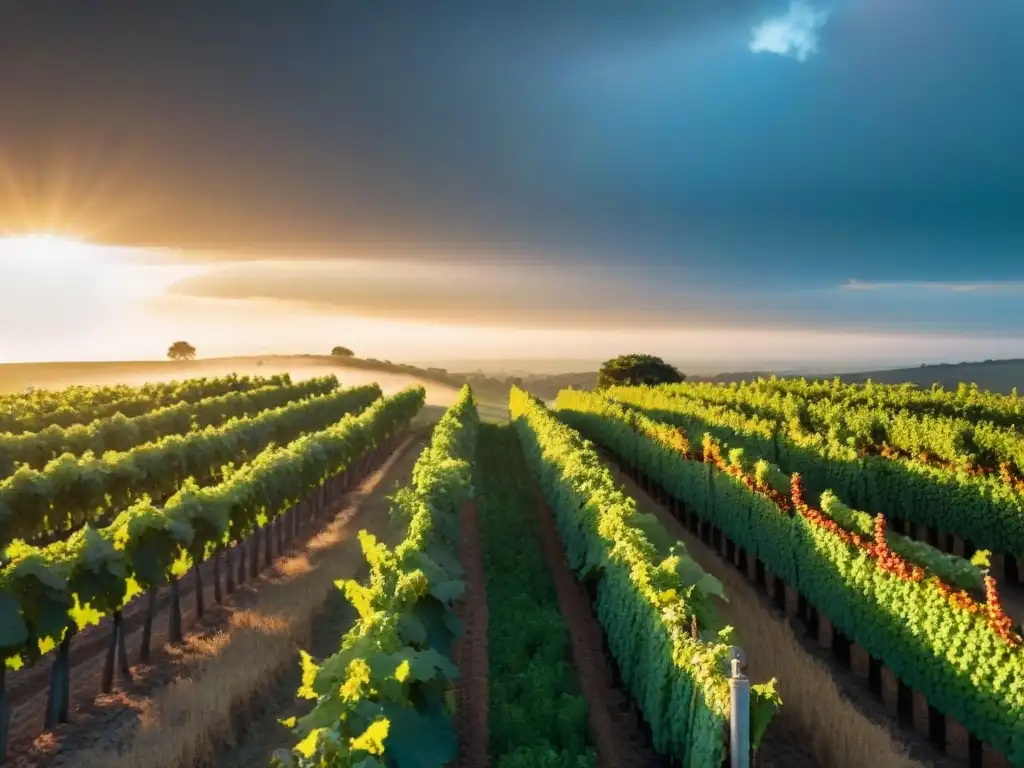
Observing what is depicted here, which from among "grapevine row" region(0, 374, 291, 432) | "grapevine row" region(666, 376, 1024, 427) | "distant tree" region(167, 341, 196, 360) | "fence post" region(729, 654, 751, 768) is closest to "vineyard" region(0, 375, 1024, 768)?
"fence post" region(729, 654, 751, 768)

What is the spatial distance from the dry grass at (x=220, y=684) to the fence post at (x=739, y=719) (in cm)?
790

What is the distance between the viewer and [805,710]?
14.6 metres

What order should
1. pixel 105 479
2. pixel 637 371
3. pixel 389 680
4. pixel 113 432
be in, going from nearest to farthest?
pixel 389 680
pixel 105 479
pixel 113 432
pixel 637 371

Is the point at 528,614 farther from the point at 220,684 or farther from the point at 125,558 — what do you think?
the point at 125,558

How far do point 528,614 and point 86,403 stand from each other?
43.1 m

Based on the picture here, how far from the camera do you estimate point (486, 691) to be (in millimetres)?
15711

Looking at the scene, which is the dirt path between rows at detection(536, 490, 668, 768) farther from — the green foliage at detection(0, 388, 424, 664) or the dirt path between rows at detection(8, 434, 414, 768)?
the green foliage at detection(0, 388, 424, 664)

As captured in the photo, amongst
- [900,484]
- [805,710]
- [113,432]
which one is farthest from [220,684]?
[113,432]

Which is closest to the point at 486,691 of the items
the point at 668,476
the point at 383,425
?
the point at 668,476

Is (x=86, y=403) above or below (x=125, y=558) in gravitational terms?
above

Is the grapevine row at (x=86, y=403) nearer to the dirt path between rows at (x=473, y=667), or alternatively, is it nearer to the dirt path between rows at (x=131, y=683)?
the dirt path between rows at (x=131, y=683)

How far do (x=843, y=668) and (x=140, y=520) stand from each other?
13.9m

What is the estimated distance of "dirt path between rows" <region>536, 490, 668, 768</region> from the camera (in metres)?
13.7

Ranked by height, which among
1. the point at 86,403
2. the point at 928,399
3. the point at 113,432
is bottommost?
the point at 113,432
